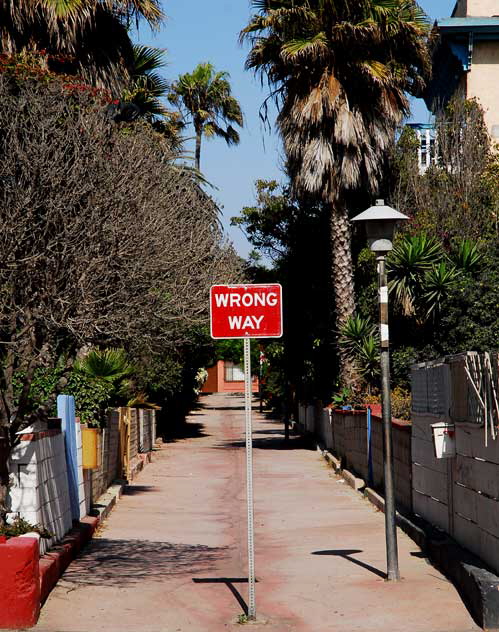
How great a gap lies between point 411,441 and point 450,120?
25941 mm

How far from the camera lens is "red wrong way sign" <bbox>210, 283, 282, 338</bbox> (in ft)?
31.2

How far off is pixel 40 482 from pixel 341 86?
69.1 feet

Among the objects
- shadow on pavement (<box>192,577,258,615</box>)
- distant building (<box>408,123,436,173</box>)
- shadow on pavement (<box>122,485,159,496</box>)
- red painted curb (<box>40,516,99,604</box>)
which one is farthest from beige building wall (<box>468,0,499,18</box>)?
shadow on pavement (<box>192,577,258,615</box>)

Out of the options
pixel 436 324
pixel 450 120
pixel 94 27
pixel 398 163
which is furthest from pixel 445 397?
pixel 450 120

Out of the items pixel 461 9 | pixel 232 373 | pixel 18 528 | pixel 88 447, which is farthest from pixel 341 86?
pixel 232 373

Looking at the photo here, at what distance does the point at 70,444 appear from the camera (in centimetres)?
1374

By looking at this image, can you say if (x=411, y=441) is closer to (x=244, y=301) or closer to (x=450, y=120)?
(x=244, y=301)

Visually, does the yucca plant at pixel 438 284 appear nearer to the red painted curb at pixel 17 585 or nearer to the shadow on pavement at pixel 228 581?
the shadow on pavement at pixel 228 581

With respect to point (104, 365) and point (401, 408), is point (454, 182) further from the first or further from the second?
point (104, 365)

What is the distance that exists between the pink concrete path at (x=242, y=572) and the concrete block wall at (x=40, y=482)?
621mm

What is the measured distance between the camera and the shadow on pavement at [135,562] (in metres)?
11.2

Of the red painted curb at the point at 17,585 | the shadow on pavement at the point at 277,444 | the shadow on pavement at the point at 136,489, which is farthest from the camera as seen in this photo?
the shadow on pavement at the point at 277,444

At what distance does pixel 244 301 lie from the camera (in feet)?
31.4

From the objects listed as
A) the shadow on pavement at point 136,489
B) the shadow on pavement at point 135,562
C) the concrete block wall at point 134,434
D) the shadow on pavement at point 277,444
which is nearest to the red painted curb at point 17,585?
the shadow on pavement at point 135,562
